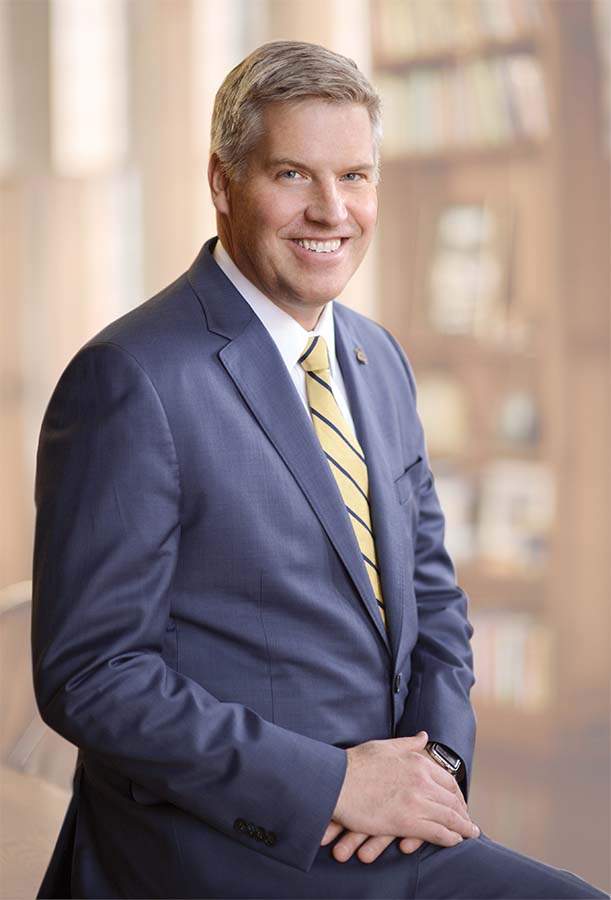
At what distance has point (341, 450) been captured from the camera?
1566 millimetres

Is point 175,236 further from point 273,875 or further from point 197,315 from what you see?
point 273,875

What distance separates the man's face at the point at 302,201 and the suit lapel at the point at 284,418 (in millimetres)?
83

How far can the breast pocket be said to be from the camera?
5.51 feet

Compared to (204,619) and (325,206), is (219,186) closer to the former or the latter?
(325,206)

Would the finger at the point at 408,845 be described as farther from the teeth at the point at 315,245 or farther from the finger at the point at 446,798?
the teeth at the point at 315,245

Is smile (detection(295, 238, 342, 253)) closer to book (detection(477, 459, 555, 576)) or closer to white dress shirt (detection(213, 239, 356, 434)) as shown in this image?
white dress shirt (detection(213, 239, 356, 434))

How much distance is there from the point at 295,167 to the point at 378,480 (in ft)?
1.44

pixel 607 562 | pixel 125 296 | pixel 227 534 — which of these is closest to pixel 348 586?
pixel 227 534

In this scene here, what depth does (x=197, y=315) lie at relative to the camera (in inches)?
59.4

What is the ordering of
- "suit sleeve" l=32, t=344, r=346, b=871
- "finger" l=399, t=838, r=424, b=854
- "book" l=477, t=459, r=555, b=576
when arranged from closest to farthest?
"suit sleeve" l=32, t=344, r=346, b=871, "finger" l=399, t=838, r=424, b=854, "book" l=477, t=459, r=555, b=576

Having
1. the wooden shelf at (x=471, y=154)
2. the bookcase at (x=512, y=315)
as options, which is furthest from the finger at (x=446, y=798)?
the wooden shelf at (x=471, y=154)

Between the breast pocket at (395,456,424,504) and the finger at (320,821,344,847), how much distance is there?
1.59ft

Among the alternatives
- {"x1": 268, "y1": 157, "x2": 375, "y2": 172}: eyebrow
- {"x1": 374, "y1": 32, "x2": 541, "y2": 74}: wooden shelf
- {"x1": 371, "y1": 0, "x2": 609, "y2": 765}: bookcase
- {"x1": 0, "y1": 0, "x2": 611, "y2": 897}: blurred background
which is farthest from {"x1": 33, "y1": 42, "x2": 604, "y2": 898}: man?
{"x1": 374, "y1": 32, "x2": 541, "y2": 74}: wooden shelf

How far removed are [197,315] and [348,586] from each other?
0.41 metres
